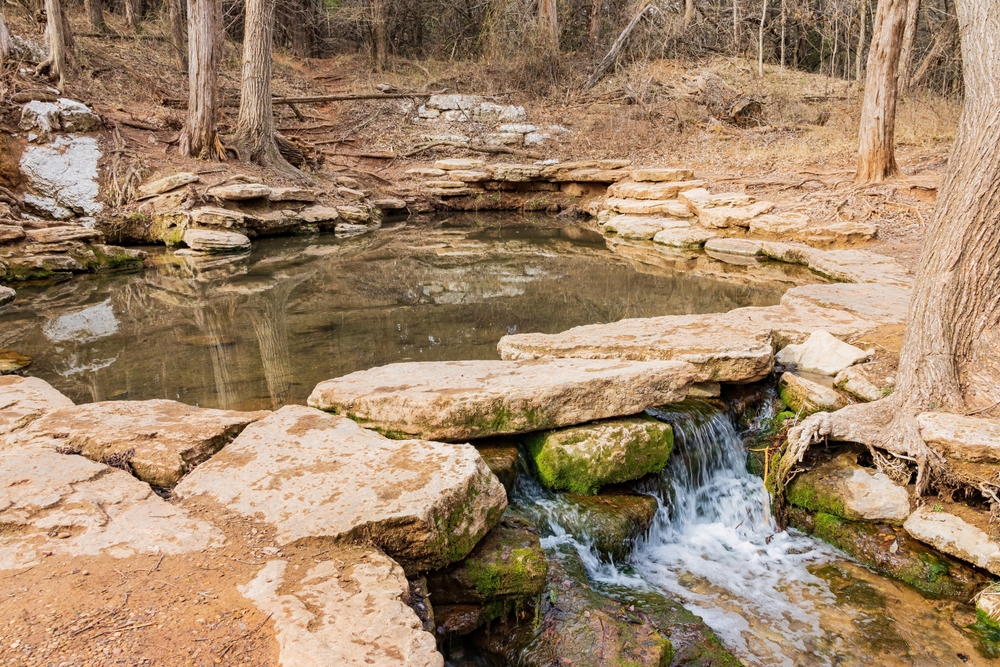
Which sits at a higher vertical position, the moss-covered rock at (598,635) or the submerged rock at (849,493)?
the submerged rock at (849,493)

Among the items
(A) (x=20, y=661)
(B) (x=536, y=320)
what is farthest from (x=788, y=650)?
(B) (x=536, y=320)

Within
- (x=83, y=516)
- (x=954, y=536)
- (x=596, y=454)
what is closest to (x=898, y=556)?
Answer: (x=954, y=536)

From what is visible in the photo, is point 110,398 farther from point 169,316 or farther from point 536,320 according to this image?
point 536,320

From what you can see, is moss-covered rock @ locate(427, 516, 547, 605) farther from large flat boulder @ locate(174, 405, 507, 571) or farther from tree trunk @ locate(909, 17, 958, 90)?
tree trunk @ locate(909, 17, 958, 90)

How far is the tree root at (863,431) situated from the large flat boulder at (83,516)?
3305 millimetres

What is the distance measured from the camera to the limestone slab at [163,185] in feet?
37.9

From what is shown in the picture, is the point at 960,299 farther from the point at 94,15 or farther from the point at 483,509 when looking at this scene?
the point at 94,15

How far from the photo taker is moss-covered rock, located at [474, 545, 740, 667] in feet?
8.91

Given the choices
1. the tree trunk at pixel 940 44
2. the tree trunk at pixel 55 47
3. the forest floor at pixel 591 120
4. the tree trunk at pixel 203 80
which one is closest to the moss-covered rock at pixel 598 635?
the forest floor at pixel 591 120

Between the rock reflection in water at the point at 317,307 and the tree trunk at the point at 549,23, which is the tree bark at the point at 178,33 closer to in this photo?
the rock reflection in water at the point at 317,307

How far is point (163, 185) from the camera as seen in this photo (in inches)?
456

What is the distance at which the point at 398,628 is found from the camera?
2.15 metres

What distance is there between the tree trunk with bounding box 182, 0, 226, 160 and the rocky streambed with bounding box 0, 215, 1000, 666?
7682 millimetres

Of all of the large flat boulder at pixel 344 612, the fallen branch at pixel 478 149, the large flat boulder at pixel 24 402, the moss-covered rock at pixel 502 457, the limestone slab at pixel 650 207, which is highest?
the fallen branch at pixel 478 149
